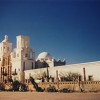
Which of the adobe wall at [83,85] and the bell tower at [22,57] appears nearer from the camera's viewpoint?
the adobe wall at [83,85]

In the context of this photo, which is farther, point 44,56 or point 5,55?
point 44,56

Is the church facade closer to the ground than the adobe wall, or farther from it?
farther from it

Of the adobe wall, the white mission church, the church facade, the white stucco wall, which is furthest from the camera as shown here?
the church facade

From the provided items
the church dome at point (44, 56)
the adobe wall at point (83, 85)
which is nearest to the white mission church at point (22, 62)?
the church dome at point (44, 56)

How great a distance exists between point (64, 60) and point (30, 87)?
70.1ft

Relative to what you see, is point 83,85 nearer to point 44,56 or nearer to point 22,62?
point 22,62

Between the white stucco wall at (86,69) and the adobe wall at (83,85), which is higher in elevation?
the white stucco wall at (86,69)

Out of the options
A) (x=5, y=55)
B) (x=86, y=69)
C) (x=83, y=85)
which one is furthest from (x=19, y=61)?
(x=83, y=85)

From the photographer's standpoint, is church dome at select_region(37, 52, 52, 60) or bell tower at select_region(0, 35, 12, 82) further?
church dome at select_region(37, 52, 52, 60)

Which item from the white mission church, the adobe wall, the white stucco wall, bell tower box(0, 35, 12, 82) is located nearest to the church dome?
the white mission church

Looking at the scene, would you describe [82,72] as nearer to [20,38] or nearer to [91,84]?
[91,84]

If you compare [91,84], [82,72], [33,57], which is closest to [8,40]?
[33,57]

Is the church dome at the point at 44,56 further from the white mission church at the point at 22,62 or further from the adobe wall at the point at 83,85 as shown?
the adobe wall at the point at 83,85

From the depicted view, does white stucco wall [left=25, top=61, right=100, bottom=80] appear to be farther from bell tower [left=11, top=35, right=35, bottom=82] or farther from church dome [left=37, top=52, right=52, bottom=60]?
church dome [left=37, top=52, right=52, bottom=60]
